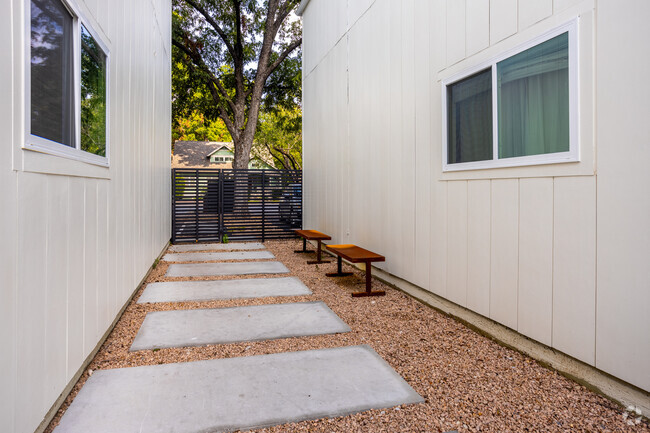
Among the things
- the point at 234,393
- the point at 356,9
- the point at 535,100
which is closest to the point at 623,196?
the point at 535,100

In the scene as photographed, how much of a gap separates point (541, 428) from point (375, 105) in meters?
4.35

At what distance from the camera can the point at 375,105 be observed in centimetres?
543

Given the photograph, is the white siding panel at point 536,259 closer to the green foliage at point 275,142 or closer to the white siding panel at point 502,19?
the white siding panel at point 502,19

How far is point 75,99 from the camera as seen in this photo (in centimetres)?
240

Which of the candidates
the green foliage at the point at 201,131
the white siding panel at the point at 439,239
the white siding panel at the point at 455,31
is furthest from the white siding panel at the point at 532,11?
the green foliage at the point at 201,131

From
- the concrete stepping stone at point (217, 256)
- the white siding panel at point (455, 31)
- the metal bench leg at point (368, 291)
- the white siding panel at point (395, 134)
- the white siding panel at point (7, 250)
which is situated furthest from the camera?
the concrete stepping stone at point (217, 256)

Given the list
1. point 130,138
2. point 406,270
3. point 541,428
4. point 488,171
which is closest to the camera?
point 541,428

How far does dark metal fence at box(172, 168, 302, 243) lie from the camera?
365 inches

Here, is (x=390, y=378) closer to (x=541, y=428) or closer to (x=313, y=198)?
(x=541, y=428)

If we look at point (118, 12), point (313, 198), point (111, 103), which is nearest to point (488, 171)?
point (111, 103)

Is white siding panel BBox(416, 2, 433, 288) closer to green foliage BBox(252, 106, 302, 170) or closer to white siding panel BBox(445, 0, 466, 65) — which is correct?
white siding panel BBox(445, 0, 466, 65)

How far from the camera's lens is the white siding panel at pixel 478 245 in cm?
327

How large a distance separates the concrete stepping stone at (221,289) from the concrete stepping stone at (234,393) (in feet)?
6.03

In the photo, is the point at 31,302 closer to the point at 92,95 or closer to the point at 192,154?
the point at 92,95
